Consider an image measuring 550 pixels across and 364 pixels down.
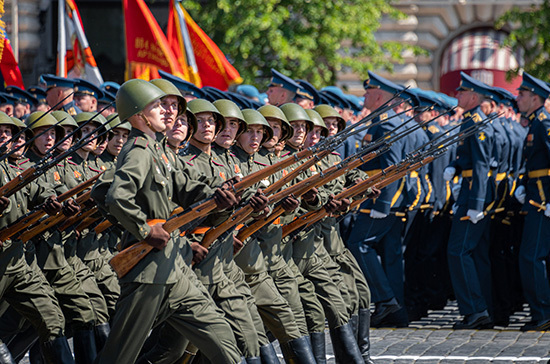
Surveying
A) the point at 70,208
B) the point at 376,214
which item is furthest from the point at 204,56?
the point at 70,208

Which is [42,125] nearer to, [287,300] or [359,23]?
[287,300]

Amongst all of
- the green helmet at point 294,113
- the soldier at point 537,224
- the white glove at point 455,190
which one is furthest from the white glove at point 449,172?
the green helmet at point 294,113

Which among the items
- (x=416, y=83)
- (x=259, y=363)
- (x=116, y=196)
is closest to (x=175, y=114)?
(x=116, y=196)

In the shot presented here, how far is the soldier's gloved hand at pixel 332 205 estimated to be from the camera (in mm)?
7648

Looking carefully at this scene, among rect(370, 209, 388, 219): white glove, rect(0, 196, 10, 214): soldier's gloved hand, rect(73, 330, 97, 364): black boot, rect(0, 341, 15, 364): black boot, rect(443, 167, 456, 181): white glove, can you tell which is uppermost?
rect(0, 196, 10, 214): soldier's gloved hand

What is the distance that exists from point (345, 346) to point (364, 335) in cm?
74

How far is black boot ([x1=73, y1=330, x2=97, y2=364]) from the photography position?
23.2ft

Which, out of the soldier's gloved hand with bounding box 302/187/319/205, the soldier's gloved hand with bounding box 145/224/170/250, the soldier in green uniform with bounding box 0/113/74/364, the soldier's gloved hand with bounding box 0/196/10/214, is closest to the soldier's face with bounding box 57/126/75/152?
the soldier in green uniform with bounding box 0/113/74/364

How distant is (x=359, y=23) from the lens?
65.0 feet

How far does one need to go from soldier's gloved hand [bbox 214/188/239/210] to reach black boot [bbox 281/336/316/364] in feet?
4.24

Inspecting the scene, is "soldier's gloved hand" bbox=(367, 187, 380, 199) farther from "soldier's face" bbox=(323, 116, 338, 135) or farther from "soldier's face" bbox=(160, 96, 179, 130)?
"soldier's face" bbox=(160, 96, 179, 130)

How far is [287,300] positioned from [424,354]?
1880 mm

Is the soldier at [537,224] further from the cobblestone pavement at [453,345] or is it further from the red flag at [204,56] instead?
the red flag at [204,56]

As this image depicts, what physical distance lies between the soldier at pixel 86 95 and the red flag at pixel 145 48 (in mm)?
3029
